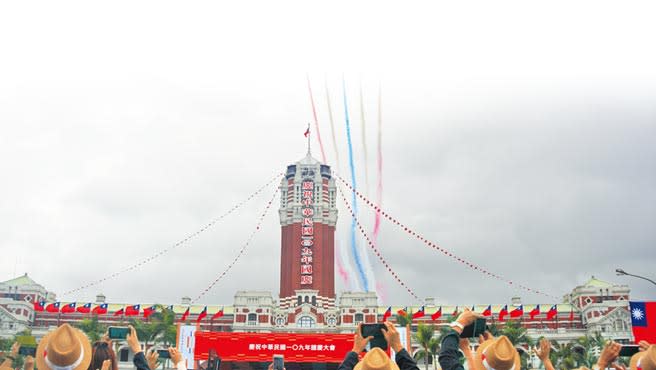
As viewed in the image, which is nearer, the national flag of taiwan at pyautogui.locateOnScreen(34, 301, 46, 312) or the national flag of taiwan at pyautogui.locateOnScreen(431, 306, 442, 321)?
the national flag of taiwan at pyautogui.locateOnScreen(34, 301, 46, 312)

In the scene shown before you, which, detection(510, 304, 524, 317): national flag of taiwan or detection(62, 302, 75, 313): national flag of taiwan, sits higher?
detection(62, 302, 75, 313): national flag of taiwan

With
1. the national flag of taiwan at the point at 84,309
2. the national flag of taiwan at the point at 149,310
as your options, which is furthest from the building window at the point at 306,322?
the national flag of taiwan at the point at 84,309

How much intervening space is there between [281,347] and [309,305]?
32185 millimetres

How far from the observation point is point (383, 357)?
4.73 meters

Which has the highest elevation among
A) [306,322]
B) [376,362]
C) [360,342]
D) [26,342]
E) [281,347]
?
[306,322]

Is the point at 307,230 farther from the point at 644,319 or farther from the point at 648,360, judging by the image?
the point at 648,360

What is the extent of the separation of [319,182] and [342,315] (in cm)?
1846

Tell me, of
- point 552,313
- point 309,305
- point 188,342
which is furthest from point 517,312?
point 188,342

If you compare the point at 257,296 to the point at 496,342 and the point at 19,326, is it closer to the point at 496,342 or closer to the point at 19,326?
the point at 19,326

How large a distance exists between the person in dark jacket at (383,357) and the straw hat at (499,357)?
68cm

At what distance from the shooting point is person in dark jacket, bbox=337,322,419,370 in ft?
15.3

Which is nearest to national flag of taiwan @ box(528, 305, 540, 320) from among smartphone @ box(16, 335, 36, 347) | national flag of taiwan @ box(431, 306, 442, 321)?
national flag of taiwan @ box(431, 306, 442, 321)

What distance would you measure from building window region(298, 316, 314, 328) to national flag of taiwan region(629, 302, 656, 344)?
158 ft

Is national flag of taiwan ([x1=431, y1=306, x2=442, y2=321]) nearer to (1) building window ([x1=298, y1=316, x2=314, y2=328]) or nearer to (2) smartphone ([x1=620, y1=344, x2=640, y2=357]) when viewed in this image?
(1) building window ([x1=298, y1=316, x2=314, y2=328])
